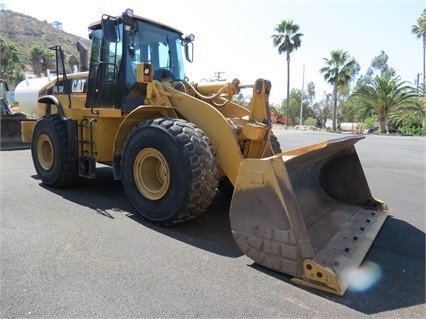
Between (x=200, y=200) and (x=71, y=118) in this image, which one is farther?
(x=71, y=118)

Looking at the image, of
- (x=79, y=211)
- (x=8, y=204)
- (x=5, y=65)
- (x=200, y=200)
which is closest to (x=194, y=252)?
(x=200, y=200)

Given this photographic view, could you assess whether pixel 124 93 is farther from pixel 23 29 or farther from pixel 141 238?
pixel 23 29

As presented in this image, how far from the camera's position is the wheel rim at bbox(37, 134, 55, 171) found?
21.3ft

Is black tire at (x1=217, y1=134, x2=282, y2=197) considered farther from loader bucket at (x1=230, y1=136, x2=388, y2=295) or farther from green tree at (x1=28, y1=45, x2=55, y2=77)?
green tree at (x1=28, y1=45, x2=55, y2=77)

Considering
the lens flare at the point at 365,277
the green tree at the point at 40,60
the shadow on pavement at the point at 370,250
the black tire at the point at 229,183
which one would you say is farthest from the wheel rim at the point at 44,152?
the green tree at the point at 40,60

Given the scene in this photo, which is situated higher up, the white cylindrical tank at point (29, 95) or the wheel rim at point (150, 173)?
the white cylindrical tank at point (29, 95)

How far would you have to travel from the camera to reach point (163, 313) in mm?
2631

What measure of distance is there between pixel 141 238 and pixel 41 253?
3.36 ft

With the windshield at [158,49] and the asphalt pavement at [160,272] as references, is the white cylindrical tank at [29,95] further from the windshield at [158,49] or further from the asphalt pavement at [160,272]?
the asphalt pavement at [160,272]

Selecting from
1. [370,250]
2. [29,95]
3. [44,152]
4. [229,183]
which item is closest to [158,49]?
[229,183]

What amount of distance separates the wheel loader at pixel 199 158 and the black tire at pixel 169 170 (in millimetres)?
13

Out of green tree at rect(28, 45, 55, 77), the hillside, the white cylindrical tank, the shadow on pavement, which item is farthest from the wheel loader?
the hillside

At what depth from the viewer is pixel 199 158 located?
3.99 m

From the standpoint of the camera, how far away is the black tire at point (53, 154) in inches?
236
